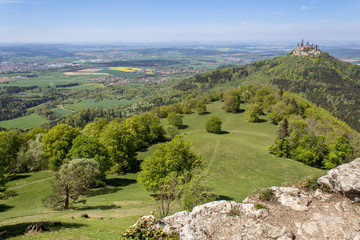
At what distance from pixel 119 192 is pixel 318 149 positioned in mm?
54195

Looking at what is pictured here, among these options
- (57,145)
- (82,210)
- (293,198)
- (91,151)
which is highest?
(293,198)

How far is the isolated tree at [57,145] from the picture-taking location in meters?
47.7

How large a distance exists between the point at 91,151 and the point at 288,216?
4031 centimetres

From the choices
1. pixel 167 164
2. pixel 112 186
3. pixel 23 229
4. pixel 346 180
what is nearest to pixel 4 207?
pixel 112 186

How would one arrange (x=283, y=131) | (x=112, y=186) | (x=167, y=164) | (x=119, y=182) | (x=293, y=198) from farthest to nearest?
(x=283, y=131) < (x=119, y=182) < (x=112, y=186) < (x=167, y=164) < (x=293, y=198)

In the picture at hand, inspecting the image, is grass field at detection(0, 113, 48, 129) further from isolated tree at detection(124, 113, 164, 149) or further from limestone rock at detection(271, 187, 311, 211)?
limestone rock at detection(271, 187, 311, 211)

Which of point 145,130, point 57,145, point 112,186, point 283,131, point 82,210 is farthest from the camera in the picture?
point 145,130

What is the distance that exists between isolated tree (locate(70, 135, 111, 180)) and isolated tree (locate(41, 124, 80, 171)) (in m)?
6.55

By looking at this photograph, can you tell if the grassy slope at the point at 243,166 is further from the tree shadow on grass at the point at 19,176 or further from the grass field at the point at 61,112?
the grass field at the point at 61,112

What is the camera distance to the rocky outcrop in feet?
38.5

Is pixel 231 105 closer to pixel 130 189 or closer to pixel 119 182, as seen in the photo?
pixel 119 182

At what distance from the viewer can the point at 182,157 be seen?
33.5 metres

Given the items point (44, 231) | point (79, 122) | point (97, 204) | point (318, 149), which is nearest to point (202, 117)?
point (318, 149)

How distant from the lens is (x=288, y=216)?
39.1ft
